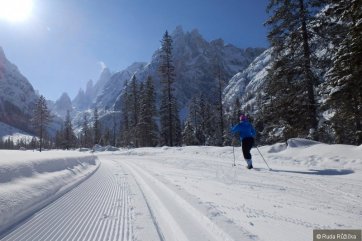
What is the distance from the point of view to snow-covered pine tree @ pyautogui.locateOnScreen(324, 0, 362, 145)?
47.4ft

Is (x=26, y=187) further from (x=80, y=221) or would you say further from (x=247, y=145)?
(x=247, y=145)

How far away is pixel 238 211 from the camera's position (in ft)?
16.4

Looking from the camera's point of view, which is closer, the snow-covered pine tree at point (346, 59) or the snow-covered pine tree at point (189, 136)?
the snow-covered pine tree at point (346, 59)

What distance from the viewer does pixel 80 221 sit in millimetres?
4648

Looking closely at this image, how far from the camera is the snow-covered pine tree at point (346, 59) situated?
14.4 m

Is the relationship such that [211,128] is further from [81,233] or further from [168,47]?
[81,233]

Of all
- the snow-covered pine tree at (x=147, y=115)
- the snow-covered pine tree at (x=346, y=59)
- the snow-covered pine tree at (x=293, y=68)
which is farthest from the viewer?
the snow-covered pine tree at (x=147, y=115)

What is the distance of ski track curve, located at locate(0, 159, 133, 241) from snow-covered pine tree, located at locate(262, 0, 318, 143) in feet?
50.9

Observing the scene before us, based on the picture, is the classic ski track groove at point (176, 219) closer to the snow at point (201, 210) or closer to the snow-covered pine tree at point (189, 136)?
the snow at point (201, 210)

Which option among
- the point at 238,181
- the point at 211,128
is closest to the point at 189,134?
the point at 211,128

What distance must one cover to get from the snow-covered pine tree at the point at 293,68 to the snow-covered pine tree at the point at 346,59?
1.28m

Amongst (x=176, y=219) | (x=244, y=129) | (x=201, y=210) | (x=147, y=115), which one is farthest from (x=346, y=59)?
(x=147, y=115)

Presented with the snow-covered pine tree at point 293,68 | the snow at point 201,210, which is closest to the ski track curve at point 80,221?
the snow at point 201,210

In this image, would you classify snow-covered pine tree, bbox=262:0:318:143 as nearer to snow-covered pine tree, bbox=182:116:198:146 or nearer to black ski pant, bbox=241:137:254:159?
black ski pant, bbox=241:137:254:159
